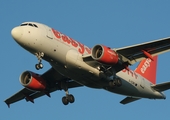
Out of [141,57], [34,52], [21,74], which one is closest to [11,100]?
[21,74]

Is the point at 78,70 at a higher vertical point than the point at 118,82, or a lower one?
lower

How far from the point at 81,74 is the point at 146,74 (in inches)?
458

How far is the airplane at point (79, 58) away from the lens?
1761 inches

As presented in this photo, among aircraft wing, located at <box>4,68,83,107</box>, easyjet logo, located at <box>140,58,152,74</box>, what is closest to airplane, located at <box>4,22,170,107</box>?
aircraft wing, located at <box>4,68,83,107</box>

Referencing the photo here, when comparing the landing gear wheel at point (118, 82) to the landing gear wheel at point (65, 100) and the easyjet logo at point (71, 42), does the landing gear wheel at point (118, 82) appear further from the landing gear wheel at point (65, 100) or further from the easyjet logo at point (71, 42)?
the landing gear wheel at point (65, 100)

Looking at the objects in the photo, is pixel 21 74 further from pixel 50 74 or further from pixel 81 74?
pixel 81 74

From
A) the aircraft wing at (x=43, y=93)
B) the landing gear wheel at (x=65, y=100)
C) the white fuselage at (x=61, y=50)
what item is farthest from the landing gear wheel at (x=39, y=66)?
the landing gear wheel at (x=65, y=100)

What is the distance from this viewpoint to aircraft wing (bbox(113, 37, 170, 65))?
1781 inches

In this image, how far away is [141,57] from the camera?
47.0 m

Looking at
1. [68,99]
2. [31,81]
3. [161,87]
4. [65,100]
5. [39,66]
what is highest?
[161,87]

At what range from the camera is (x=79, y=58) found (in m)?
45.6

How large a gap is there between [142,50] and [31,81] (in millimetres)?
11329

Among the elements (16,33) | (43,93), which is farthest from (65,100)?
(16,33)

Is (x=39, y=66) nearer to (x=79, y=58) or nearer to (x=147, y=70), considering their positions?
(x=79, y=58)
